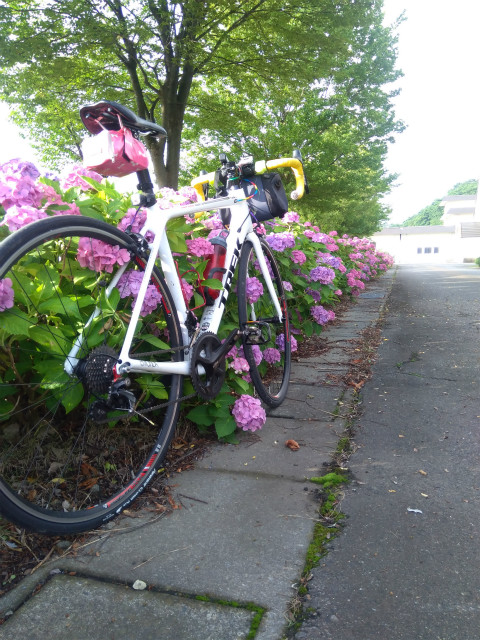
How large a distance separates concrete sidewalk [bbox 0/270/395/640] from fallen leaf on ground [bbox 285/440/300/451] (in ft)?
0.10

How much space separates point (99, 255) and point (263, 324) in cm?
126

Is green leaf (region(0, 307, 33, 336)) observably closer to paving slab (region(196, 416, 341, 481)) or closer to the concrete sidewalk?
the concrete sidewalk

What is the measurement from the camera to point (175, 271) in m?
2.05

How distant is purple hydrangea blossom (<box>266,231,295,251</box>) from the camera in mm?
3746

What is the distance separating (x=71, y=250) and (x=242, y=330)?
97 cm

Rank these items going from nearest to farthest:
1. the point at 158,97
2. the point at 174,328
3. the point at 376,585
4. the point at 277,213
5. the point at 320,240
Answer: the point at 376,585, the point at 174,328, the point at 277,213, the point at 320,240, the point at 158,97

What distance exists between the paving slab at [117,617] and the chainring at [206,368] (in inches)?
34.6

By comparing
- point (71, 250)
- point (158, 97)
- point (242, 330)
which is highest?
point (158, 97)

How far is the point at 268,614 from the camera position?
125 centimetres

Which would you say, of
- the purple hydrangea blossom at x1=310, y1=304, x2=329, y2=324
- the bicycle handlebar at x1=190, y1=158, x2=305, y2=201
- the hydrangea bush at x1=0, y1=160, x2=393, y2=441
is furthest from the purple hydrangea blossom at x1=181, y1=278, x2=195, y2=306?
the purple hydrangea blossom at x1=310, y1=304, x2=329, y2=324

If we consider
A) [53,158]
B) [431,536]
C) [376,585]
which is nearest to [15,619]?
[376,585]

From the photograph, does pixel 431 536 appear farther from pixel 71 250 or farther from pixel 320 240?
pixel 320 240

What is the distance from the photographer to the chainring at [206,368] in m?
2.06

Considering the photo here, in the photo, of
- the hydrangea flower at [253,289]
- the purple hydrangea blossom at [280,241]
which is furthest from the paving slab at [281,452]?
the purple hydrangea blossom at [280,241]
